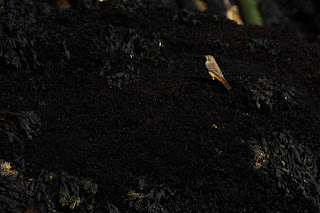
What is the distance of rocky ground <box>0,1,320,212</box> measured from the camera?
29.0 feet

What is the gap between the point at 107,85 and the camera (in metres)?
13.4

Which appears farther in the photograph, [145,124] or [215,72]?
[215,72]

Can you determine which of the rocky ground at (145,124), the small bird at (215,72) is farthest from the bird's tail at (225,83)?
the rocky ground at (145,124)

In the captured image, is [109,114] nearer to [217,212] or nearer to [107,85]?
[107,85]

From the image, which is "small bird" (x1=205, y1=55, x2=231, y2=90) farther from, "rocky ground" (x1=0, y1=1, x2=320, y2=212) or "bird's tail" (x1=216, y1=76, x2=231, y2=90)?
"rocky ground" (x1=0, y1=1, x2=320, y2=212)

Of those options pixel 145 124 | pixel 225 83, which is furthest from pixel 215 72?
pixel 145 124

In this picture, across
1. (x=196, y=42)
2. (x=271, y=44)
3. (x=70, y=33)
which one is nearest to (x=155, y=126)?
(x=70, y=33)

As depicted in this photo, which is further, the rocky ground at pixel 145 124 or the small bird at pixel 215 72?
the small bird at pixel 215 72

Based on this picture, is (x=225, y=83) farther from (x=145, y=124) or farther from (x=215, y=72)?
(x=145, y=124)

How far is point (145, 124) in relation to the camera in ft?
37.4

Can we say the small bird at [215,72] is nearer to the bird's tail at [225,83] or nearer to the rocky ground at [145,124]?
the bird's tail at [225,83]

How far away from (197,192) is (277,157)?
328 cm

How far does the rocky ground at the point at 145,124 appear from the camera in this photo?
884 centimetres

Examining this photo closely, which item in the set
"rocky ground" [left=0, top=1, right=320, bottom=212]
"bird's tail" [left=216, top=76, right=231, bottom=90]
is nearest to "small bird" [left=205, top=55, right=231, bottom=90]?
"bird's tail" [left=216, top=76, right=231, bottom=90]
